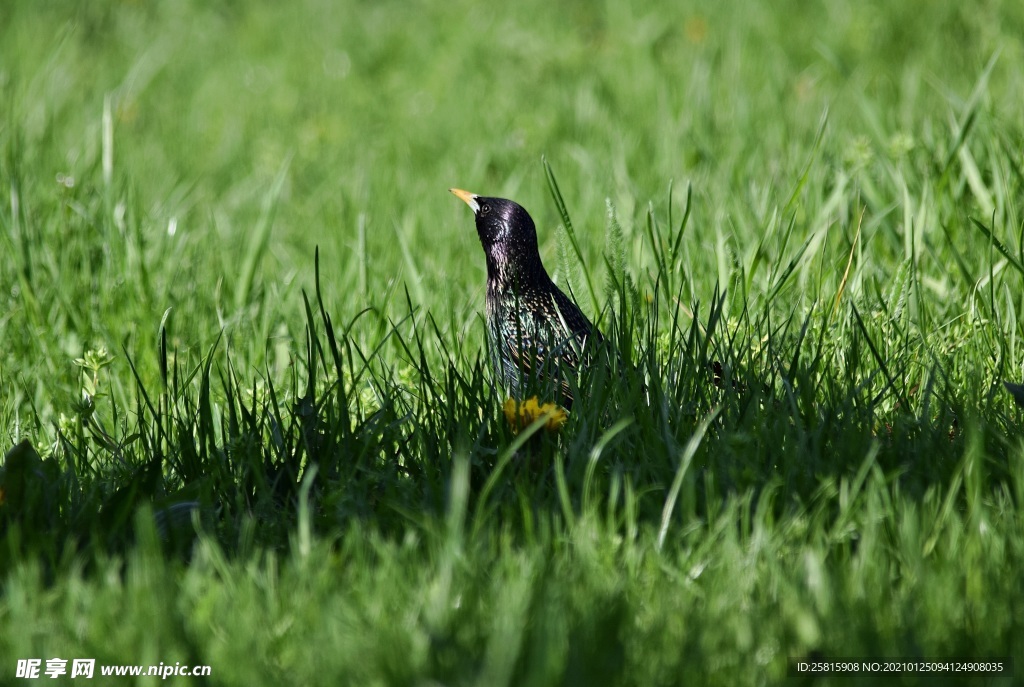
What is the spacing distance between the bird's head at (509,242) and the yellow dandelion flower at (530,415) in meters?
0.97

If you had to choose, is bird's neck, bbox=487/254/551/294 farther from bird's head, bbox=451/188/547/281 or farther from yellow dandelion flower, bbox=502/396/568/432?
yellow dandelion flower, bbox=502/396/568/432

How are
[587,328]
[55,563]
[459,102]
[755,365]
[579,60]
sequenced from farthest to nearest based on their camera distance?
[579,60] → [459,102] → [587,328] → [755,365] → [55,563]

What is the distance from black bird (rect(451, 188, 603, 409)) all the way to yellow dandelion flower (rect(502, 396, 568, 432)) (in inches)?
6.9

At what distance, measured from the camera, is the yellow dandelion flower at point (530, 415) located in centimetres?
238

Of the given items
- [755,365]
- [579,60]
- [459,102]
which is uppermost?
[579,60]

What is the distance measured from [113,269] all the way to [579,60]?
3646mm

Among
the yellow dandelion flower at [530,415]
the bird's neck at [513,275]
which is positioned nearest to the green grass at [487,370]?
the yellow dandelion flower at [530,415]

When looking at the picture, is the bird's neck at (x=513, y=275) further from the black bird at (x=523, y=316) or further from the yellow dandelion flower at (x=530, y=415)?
the yellow dandelion flower at (x=530, y=415)

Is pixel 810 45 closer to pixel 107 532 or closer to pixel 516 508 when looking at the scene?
pixel 516 508

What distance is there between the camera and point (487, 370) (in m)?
3.36

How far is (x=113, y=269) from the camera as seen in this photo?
3.89m

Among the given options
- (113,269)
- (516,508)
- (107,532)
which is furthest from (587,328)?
(113,269)

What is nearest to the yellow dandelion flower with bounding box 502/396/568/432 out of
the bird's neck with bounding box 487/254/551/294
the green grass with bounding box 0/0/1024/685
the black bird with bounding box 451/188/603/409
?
the green grass with bounding box 0/0/1024/685

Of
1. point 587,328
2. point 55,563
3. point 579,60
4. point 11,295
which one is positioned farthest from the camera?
point 579,60
